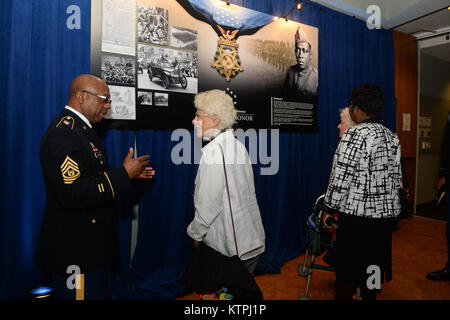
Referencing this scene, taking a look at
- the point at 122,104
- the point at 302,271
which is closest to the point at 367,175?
the point at 302,271

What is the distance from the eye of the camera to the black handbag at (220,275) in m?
1.58

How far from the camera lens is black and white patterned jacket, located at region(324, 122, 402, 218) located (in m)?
1.95

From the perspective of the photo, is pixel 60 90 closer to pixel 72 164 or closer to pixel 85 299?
pixel 72 164

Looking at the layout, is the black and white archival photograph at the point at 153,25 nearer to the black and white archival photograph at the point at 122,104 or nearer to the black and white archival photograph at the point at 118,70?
the black and white archival photograph at the point at 118,70

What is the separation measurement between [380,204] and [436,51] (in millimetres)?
5563

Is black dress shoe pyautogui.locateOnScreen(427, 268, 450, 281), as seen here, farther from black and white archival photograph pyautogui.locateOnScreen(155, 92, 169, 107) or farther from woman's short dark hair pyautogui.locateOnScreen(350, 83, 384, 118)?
black and white archival photograph pyautogui.locateOnScreen(155, 92, 169, 107)

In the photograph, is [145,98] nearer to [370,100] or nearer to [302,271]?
[370,100]

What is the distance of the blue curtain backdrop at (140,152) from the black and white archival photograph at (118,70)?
14cm

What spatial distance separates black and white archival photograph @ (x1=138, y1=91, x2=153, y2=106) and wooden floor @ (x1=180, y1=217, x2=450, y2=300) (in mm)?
1794

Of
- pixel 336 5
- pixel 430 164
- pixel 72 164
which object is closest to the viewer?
pixel 72 164

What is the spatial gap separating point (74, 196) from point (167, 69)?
1629 mm

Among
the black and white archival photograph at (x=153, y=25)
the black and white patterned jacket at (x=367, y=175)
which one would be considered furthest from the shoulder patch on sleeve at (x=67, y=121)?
the black and white patterned jacket at (x=367, y=175)

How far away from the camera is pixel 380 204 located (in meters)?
1.95
